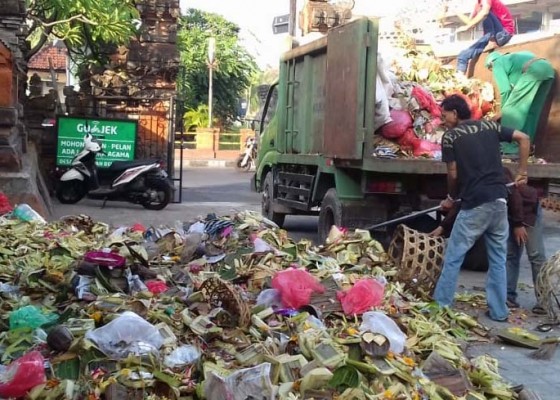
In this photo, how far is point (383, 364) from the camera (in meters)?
4.34

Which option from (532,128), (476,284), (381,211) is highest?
(532,128)

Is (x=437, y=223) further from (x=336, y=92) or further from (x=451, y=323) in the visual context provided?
(x=451, y=323)

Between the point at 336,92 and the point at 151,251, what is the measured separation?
9.49 feet

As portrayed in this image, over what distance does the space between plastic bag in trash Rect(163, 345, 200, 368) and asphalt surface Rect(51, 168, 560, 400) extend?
1.98 metres

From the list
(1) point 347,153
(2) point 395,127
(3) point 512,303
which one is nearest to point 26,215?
(1) point 347,153

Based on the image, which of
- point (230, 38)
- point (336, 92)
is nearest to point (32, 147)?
point (336, 92)

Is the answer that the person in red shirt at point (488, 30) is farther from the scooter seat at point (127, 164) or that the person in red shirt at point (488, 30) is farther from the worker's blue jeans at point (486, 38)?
the scooter seat at point (127, 164)

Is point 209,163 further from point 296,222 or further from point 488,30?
point 488,30

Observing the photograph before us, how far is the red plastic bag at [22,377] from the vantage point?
3832 millimetres

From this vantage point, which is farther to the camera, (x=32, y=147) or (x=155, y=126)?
(x=155, y=126)

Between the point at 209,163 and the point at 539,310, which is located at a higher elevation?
the point at 539,310

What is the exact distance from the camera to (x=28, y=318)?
15.7 ft

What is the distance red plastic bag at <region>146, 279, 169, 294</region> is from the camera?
5.61 metres

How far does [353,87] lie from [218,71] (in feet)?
128
